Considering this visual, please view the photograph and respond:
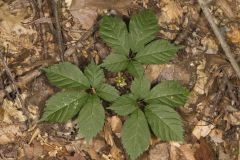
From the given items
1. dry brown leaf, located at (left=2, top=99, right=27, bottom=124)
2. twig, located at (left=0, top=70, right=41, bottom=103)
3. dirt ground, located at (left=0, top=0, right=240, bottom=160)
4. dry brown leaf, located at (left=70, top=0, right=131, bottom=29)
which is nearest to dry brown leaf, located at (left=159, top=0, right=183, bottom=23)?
dirt ground, located at (left=0, top=0, right=240, bottom=160)

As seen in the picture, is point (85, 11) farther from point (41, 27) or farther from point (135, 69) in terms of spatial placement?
point (135, 69)

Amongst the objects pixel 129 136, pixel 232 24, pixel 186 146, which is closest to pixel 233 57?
pixel 232 24

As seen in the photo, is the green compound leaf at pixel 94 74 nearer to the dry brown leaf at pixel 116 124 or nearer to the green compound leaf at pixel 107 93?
the green compound leaf at pixel 107 93

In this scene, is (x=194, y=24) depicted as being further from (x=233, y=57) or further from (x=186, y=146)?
(x=186, y=146)

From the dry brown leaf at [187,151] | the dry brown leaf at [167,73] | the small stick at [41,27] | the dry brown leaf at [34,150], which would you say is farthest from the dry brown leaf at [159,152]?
the small stick at [41,27]

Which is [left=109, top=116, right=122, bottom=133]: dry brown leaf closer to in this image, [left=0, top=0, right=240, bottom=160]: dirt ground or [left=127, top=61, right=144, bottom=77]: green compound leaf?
[left=0, top=0, right=240, bottom=160]: dirt ground

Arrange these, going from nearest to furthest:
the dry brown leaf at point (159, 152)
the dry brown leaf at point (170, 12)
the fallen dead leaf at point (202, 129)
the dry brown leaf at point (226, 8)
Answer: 1. the dry brown leaf at point (159, 152)
2. the fallen dead leaf at point (202, 129)
3. the dry brown leaf at point (170, 12)
4. the dry brown leaf at point (226, 8)
